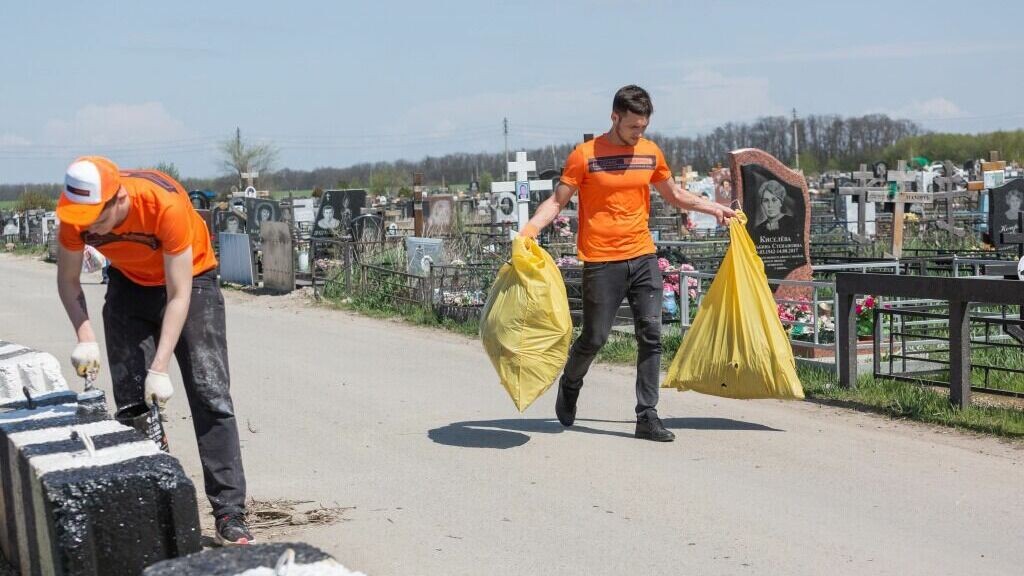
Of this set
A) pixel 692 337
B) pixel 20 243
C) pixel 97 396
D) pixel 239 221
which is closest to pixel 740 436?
pixel 692 337

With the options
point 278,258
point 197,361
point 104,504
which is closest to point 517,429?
point 197,361

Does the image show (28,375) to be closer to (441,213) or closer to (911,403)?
(911,403)

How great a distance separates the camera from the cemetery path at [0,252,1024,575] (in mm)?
5086

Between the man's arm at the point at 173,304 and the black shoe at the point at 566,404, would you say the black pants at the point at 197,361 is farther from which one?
the black shoe at the point at 566,404

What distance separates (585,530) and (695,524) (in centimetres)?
52

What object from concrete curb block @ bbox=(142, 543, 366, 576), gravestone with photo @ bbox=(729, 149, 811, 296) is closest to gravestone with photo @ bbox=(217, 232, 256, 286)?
gravestone with photo @ bbox=(729, 149, 811, 296)

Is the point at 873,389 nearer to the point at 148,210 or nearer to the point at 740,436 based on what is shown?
the point at 740,436

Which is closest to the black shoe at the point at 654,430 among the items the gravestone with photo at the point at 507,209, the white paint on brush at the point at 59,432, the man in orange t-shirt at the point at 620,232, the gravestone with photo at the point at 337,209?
the man in orange t-shirt at the point at 620,232

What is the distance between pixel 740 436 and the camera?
24.8 ft

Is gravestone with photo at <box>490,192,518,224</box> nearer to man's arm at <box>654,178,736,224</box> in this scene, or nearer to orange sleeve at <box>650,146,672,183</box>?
man's arm at <box>654,178,736,224</box>

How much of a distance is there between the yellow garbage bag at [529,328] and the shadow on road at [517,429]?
1.40ft

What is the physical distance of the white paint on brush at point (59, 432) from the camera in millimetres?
4359

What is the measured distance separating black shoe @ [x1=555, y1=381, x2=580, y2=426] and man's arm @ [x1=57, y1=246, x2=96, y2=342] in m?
3.43

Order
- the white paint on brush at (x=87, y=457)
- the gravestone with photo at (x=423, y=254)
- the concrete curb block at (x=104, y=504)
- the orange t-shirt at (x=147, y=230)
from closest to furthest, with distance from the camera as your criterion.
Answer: the concrete curb block at (x=104, y=504) → the white paint on brush at (x=87, y=457) → the orange t-shirt at (x=147, y=230) → the gravestone with photo at (x=423, y=254)
